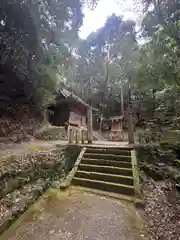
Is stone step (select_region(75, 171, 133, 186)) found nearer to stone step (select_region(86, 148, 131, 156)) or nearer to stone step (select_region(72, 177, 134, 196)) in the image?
stone step (select_region(72, 177, 134, 196))

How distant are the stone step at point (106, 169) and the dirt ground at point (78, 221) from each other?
1304mm

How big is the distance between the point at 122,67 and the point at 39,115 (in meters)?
14.3

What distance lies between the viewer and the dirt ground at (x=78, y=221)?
289cm

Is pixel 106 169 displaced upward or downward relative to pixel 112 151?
downward

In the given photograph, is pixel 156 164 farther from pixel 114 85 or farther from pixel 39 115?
pixel 114 85

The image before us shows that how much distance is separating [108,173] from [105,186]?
27.4 inches

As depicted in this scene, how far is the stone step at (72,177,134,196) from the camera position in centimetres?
463

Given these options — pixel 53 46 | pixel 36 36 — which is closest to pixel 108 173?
pixel 36 36

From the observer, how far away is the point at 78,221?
3.32 meters

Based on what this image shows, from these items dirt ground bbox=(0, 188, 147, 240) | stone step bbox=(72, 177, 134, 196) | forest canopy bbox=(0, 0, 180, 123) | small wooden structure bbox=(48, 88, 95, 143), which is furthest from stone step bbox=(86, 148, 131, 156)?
small wooden structure bbox=(48, 88, 95, 143)

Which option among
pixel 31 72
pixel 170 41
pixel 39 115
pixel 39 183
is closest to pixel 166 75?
pixel 170 41

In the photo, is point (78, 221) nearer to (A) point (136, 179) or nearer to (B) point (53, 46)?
(A) point (136, 179)

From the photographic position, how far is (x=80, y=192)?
4.72m

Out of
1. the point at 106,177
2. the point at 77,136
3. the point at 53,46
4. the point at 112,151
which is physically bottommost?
the point at 106,177
